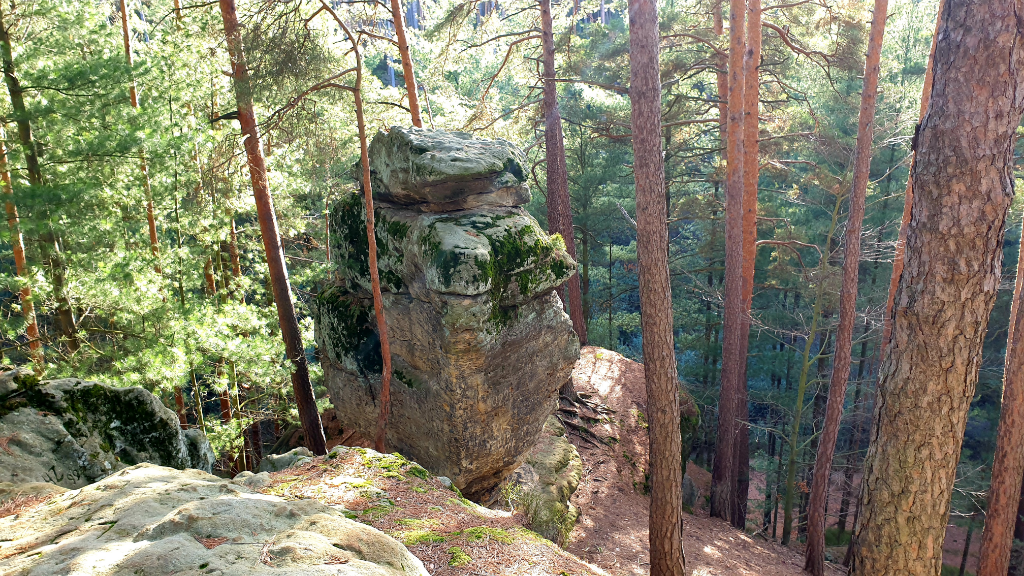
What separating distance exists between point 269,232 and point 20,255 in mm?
3127

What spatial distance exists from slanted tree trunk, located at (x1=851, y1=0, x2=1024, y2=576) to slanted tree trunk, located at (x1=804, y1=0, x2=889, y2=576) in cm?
581

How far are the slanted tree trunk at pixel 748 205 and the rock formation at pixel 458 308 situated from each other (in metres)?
4.30

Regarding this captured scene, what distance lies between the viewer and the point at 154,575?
2326 millimetres

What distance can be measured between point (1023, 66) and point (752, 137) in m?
7.17

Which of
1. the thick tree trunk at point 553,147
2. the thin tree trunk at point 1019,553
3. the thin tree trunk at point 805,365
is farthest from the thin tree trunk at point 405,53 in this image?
the thin tree trunk at point 1019,553

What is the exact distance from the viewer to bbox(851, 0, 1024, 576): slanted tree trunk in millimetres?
3016

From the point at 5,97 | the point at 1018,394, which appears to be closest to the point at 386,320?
the point at 5,97

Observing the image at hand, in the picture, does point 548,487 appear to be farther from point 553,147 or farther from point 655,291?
point 553,147

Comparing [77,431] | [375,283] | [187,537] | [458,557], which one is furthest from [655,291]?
[77,431]

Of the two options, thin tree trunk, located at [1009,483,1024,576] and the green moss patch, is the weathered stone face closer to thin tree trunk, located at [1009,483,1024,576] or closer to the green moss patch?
the green moss patch

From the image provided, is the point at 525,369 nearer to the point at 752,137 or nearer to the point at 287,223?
the point at 752,137

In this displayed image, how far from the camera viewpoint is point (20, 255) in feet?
24.7

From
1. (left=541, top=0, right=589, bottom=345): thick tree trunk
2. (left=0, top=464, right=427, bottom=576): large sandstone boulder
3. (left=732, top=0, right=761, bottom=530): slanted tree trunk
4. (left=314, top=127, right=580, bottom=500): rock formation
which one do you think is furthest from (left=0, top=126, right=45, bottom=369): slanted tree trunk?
(left=732, top=0, right=761, bottom=530): slanted tree trunk

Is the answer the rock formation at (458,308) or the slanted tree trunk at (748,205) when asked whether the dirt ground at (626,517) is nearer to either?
the slanted tree trunk at (748,205)
